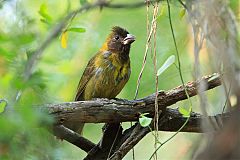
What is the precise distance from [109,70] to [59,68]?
1.49ft

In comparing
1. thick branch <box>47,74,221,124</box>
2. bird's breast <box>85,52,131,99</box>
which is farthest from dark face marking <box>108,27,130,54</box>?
thick branch <box>47,74,221,124</box>

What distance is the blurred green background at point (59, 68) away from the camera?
2219 mm

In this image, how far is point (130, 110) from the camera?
154 inches

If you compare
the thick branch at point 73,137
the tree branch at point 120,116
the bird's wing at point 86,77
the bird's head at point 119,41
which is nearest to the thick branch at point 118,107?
the tree branch at point 120,116

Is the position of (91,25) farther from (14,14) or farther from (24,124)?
(24,124)

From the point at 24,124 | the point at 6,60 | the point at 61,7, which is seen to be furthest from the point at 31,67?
the point at 61,7

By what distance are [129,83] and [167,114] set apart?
1488 millimetres

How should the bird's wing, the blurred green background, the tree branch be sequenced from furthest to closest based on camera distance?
the bird's wing < the tree branch < the blurred green background

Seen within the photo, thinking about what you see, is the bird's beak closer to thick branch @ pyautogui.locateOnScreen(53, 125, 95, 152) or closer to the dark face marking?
the dark face marking

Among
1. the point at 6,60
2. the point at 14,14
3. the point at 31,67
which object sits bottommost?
the point at 31,67

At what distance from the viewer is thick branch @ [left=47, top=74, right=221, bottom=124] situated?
12.2ft

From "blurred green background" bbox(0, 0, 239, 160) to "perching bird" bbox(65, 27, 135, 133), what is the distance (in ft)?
0.62

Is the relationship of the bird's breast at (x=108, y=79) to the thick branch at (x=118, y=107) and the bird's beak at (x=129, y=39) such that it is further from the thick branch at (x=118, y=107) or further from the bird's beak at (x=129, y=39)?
the thick branch at (x=118, y=107)

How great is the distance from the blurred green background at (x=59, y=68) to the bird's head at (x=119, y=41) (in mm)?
208
